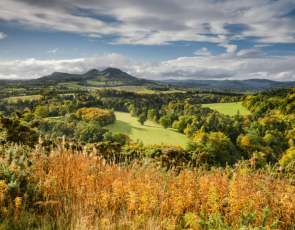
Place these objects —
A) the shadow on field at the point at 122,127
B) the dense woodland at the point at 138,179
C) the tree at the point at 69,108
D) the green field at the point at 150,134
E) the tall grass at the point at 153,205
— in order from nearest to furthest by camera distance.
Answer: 1. the tall grass at the point at 153,205
2. the dense woodland at the point at 138,179
3. the green field at the point at 150,134
4. the shadow on field at the point at 122,127
5. the tree at the point at 69,108

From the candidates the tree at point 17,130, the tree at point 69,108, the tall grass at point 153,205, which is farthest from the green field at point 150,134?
the tall grass at point 153,205

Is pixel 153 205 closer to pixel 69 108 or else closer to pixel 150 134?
pixel 150 134

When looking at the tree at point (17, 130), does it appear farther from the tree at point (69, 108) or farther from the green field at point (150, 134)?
the tree at point (69, 108)

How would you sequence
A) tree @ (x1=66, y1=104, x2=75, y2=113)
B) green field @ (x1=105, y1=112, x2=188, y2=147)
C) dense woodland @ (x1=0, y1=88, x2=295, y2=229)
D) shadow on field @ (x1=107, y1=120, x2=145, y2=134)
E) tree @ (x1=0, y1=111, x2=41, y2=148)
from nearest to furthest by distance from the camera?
dense woodland @ (x1=0, y1=88, x2=295, y2=229) < tree @ (x1=0, y1=111, x2=41, y2=148) < green field @ (x1=105, y1=112, x2=188, y2=147) < shadow on field @ (x1=107, y1=120, x2=145, y2=134) < tree @ (x1=66, y1=104, x2=75, y2=113)

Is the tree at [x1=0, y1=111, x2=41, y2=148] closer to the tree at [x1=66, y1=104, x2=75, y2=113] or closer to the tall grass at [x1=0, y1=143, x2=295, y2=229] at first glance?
the tall grass at [x1=0, y1=143, x2=295, y2=229]

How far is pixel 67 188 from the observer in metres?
3.42

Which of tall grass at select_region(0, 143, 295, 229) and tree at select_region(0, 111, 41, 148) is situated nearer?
tall grass at select_region(0, 143, 295, 229)

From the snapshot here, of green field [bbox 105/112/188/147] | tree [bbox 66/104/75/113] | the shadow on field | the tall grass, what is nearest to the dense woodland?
the tall grass

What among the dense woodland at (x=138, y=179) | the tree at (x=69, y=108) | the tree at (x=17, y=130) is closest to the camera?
the dense woodland at (x=138, y=179)

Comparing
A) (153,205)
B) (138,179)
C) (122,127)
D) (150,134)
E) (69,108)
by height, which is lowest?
(150,134)

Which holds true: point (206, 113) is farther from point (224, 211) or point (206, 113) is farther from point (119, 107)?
point (224, 211)

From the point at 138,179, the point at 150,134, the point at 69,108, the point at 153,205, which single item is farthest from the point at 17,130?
the point at 69,108

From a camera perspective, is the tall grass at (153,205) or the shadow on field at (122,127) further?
the shadow on field at (122,127)

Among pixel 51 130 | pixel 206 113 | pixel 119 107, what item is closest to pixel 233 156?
pixel 206 113
